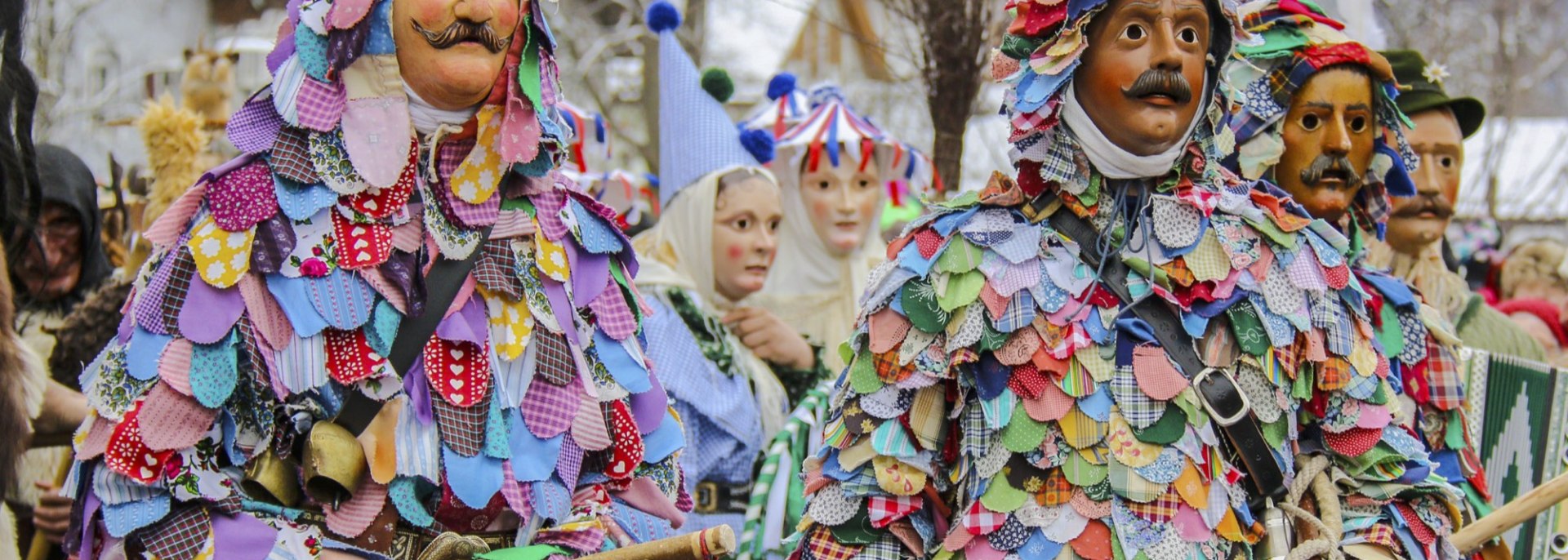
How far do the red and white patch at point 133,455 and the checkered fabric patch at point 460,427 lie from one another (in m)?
0.48

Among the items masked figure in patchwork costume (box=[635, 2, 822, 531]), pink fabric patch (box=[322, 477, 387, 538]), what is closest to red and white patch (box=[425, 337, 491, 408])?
pink fabric patch (box=[322, 477, 387, 538])

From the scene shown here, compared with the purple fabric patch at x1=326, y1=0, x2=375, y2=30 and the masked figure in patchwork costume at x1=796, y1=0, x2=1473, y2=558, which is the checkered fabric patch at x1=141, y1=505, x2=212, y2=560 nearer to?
the purple fabric patch at x1=326, y1=0, x2=375, y2=30

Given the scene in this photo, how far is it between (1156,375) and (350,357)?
4.88ft

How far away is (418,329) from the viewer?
10.0 feet

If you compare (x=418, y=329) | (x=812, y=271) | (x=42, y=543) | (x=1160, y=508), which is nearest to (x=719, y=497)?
(x=812, y=271)

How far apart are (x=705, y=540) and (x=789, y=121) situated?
4288 millimetres

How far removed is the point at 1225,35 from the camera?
324cm

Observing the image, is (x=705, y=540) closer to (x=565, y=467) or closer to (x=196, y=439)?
(x=565, y=467)

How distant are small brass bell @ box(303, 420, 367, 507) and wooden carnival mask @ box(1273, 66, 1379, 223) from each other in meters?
2.16

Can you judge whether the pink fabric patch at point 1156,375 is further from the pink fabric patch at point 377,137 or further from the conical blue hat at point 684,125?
the conical blue hat at point 684,125

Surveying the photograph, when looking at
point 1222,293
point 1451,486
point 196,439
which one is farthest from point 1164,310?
point 196,439

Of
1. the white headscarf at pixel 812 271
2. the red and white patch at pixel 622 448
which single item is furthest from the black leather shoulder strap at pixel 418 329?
the white headscarf at pixel 812 271

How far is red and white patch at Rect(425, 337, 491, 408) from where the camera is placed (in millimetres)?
3064

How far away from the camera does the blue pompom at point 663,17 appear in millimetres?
5867
